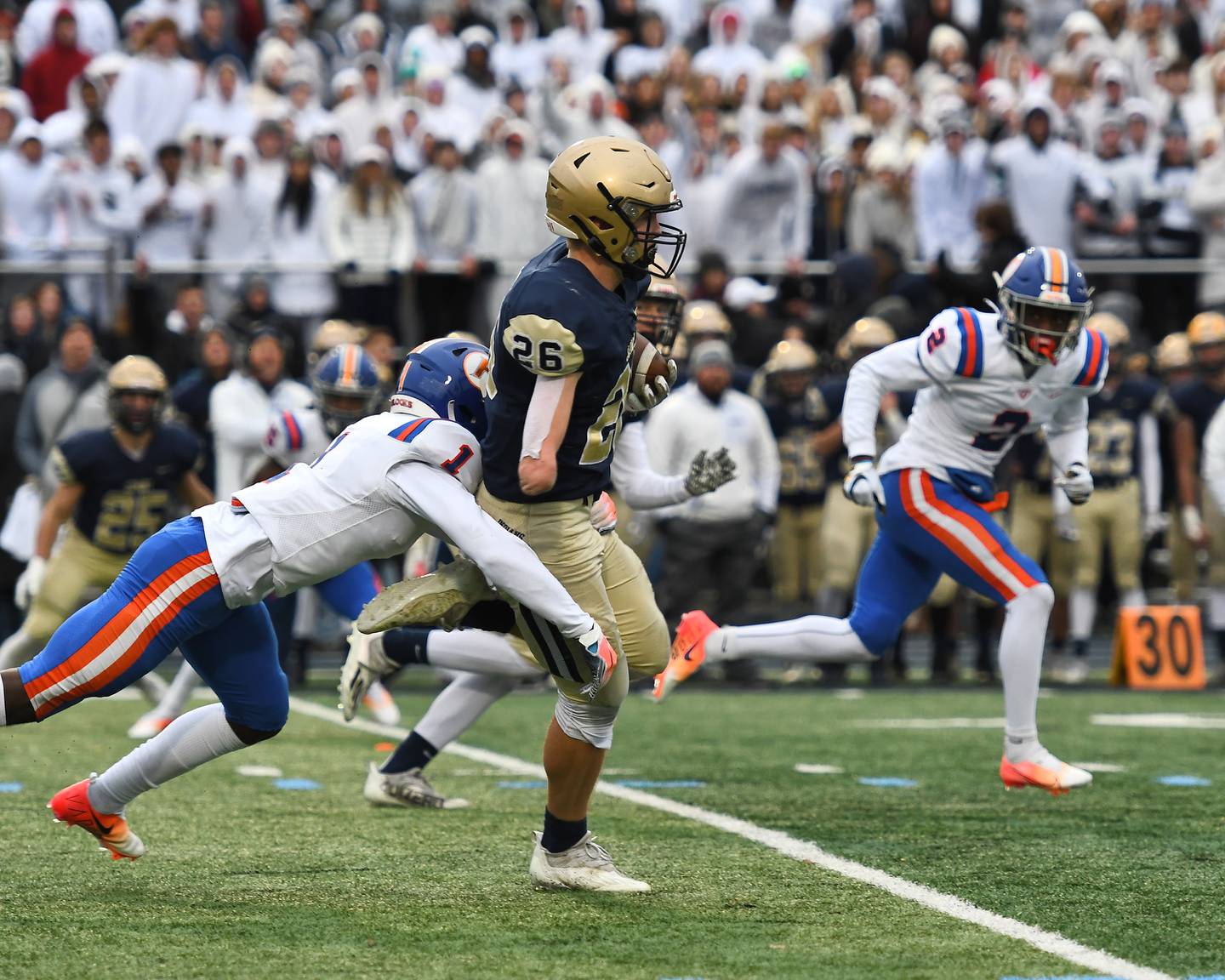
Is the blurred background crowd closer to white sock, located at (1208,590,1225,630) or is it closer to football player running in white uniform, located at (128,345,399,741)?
white sock, located at (1208,590,1225,630)

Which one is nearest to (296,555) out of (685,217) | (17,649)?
(17,649)

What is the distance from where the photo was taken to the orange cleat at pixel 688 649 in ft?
22.1

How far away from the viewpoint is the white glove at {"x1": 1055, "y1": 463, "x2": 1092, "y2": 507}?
20.5 feet

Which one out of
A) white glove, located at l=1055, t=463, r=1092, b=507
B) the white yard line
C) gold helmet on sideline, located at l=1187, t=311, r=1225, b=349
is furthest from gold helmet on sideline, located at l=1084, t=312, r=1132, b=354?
the white yard line

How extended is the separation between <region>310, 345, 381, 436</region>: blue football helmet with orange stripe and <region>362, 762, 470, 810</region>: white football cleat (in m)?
2.12

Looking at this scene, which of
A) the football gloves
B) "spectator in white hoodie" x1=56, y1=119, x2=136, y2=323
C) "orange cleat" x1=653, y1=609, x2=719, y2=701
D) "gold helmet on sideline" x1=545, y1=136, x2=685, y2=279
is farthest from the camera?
"spectator in white hoodie" x1=56, y1=119, x2=136, y2=323

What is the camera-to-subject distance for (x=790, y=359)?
10.9 metres

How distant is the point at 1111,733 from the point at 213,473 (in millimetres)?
5217

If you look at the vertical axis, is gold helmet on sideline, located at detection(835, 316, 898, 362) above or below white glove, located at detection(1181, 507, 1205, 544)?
above

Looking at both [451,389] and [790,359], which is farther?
[790,359]

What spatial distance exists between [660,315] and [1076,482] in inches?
57.3

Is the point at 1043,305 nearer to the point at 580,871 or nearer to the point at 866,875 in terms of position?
the point at 866,875

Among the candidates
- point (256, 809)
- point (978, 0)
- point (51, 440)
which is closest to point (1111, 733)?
point (256, 809)

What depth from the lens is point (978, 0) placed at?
15.2 m
